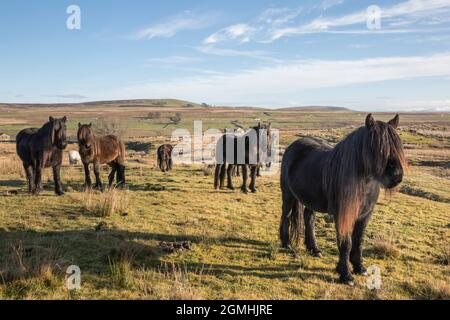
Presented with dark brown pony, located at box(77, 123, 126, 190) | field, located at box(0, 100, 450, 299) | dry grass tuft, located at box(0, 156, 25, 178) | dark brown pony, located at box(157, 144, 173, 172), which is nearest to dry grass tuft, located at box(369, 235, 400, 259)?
field, located at box(0, 100, 450, 299)

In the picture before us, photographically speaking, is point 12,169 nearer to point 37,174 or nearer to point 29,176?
point 29,176

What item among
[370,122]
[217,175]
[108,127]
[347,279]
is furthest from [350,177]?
[108,127]

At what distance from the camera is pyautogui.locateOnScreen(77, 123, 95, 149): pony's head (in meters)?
11.6

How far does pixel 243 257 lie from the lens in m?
6.62

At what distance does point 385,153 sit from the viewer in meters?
4.80

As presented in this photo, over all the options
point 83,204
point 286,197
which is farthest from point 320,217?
point 83,204

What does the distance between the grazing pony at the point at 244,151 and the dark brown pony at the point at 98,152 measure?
3.82 m

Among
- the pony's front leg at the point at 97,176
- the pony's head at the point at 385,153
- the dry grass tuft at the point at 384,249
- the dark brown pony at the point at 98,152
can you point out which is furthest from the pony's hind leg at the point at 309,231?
the pony's front leg at the point at 97,176

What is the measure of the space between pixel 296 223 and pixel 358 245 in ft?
5.26

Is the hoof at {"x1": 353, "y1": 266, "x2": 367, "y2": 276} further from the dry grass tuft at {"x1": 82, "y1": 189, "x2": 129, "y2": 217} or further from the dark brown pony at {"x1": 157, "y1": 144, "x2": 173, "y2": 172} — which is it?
the dark brown pony at {"x1": 157, "y1": 144, "x2": 173, "y2": 172}

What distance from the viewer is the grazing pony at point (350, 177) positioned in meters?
4.84

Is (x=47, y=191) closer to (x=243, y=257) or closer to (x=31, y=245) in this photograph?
(x=31, y=245)
